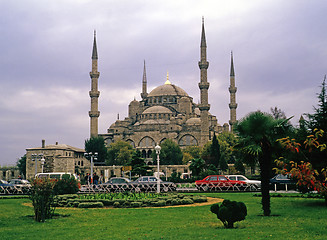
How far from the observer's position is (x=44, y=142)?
51875mm

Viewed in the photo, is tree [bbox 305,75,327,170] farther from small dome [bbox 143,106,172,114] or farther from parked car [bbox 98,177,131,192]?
small dome [bbox 143,106,172,114]

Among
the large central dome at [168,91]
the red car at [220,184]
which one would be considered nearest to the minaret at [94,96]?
the large central dome at [168,91]

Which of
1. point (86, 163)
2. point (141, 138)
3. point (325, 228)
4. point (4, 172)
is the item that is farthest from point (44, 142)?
point (325, 228)

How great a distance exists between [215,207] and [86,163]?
5415 cm

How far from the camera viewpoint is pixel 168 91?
94250mm

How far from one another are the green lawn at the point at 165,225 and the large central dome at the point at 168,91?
80815 millimetres

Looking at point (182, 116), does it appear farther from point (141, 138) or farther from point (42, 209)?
point (42, 209)

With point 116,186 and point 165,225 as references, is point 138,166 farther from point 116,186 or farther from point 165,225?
point 165,225

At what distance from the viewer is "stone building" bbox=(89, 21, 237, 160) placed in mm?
65125

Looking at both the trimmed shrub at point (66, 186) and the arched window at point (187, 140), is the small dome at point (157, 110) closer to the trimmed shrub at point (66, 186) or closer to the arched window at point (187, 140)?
the arched window at point (187, 140)

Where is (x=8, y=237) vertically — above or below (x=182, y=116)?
below

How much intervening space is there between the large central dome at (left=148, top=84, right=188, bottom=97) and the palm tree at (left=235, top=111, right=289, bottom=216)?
82080 mm

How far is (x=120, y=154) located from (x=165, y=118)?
23198mm

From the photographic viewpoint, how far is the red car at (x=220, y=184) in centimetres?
2267
